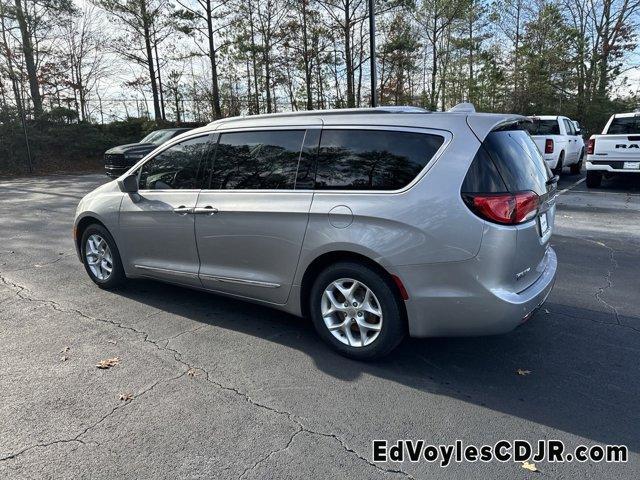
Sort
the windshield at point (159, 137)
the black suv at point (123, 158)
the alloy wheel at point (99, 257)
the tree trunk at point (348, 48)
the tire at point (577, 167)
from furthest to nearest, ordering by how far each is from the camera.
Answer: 1. the tree trunk at point (348, 48)
2. the windshield at point (159, 137)
3. the tire at point (577, 167)
4. the black suv at point (123, 158)
5. the alloy wheel at point (99, 257)

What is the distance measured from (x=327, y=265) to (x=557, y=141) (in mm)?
12158

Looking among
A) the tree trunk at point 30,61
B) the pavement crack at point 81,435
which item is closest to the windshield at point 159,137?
the tree trunk at point 30,61

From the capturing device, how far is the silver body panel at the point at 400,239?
3.04 meters

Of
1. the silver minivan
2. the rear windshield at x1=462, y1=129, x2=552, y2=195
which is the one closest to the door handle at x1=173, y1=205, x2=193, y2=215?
the silver minivan

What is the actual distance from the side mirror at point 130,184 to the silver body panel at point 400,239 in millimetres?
629

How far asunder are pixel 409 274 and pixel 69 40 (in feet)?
96.3

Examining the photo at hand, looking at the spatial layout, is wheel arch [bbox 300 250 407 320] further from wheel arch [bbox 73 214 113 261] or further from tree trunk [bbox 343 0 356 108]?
tree trunk [bbox 343 0 356 108]

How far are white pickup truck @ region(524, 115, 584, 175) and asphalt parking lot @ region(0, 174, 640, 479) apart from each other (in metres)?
8.90

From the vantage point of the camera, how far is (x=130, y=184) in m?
4.68

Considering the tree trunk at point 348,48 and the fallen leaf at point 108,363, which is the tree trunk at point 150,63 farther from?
the fallen leaf at point 108,363

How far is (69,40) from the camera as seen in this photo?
1032 inches

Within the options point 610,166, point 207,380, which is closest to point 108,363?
point 207,380

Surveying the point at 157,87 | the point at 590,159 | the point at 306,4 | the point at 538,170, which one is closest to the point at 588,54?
the point at 306,4

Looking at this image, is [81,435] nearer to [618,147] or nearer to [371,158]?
[371,158]
